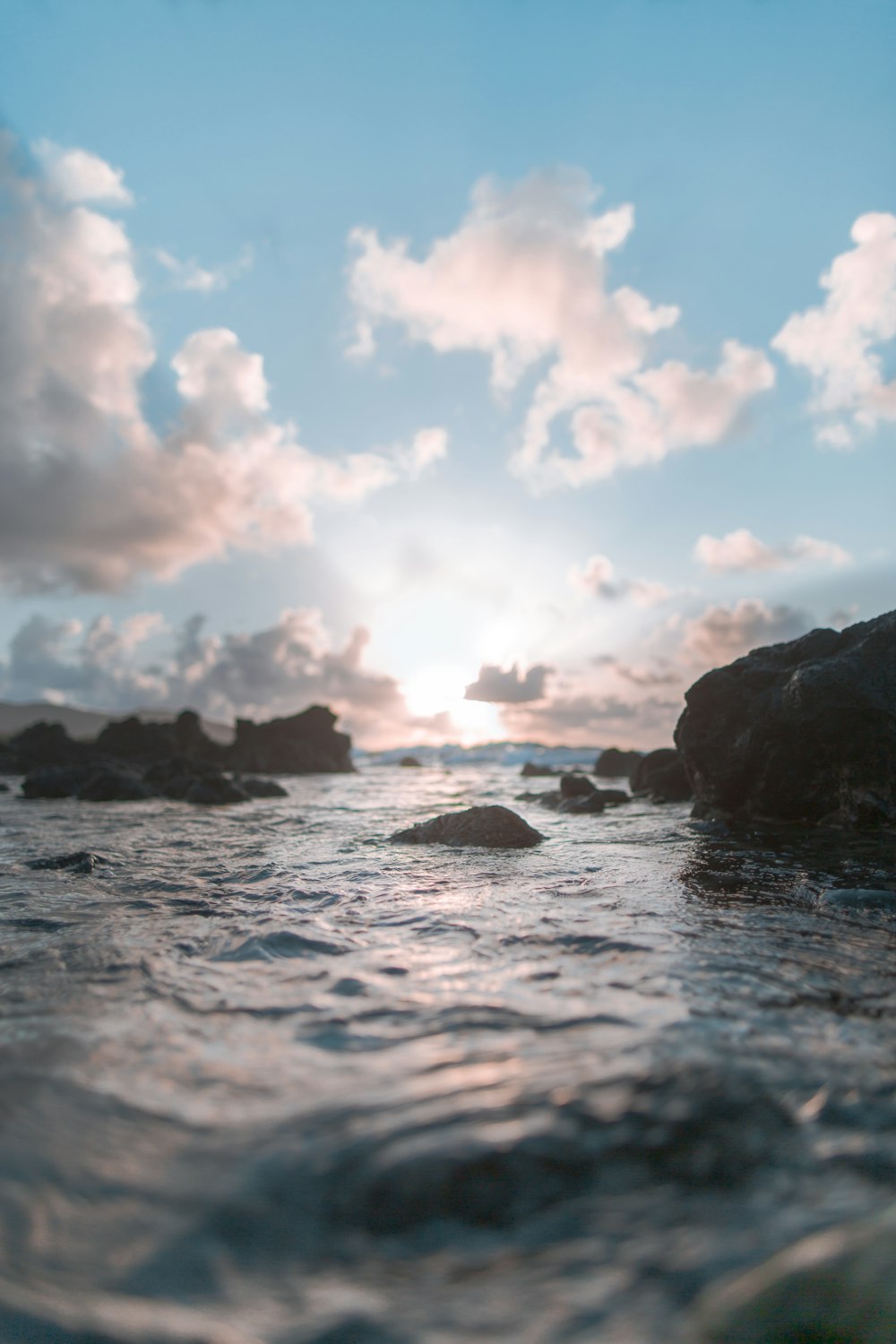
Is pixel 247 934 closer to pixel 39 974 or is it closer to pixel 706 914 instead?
pixel 39 974

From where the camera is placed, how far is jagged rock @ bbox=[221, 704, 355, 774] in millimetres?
52188

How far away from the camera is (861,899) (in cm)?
525

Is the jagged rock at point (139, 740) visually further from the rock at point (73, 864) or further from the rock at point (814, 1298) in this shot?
the rock at point (814, 1298)

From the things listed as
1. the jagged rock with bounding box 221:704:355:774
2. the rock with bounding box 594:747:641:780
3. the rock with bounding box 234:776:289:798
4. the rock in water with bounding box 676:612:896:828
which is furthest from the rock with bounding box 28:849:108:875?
the jagged rock with bounding box 221:704:355:774

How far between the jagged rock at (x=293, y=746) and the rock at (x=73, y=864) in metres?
43.6

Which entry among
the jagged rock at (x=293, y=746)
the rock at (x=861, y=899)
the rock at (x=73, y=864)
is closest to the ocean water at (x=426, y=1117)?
the rock at (x=861, y=899)

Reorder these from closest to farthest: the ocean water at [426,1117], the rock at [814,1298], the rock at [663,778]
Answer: the rock at [814,1298] < the ocean water at [426,1117] < the rock at [663,778]

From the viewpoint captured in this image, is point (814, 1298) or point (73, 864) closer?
point (814, 1298)

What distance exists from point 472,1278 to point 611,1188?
53cm

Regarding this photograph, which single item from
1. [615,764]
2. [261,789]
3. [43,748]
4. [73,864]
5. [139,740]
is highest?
[139,740]

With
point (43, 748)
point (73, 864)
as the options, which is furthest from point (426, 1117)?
point (43, 748)

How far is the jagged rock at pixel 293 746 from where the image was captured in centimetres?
5219

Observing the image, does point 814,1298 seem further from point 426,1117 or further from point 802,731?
point 802,731

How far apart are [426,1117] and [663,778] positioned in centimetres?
1627
